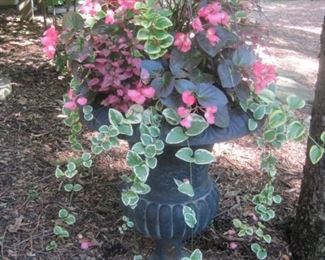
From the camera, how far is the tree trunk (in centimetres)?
185

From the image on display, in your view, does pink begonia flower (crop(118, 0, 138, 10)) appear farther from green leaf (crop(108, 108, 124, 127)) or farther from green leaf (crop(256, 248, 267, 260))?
green leaf (crop(256, 248, 267, 260))

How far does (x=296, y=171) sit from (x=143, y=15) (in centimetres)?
152

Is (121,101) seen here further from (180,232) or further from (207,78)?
(180,232)

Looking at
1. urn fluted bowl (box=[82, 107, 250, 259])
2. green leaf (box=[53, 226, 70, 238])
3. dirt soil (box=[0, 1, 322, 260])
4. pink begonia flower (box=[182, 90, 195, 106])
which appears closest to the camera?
pink begonia flower (box=[182, 90, 195, 106])

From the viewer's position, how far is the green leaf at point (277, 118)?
4.85 feet

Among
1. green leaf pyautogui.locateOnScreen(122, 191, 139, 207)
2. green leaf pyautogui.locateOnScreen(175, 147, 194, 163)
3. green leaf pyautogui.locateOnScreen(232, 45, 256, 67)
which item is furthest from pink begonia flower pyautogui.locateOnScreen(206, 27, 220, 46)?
green leaf pyautogui.locateOnScreen(122, 191, 139, 207)

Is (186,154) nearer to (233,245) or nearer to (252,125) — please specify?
(252,125)

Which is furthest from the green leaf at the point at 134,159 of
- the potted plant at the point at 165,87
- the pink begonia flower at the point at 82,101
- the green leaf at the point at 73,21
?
the green leaf at the point at 73,21

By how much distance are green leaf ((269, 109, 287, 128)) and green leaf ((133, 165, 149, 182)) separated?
0.40m

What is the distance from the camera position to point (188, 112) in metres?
1.44

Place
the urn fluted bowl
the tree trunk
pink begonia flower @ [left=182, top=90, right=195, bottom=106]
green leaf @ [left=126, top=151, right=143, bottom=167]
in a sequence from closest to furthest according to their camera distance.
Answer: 1. pink begonia flower @ [left=182, top=90, right=195, bottom=106]
2. green leaf @ [left=126, top=151, right=143, bottom=167]
3. the urn fluted bowl
4. the tree trunk

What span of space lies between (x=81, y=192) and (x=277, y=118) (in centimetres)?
119

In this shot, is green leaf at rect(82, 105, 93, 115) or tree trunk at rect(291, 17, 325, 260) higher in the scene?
green leaf at rect(82, 105, 93, 115)

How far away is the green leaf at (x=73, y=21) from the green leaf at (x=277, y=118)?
0.66 m
